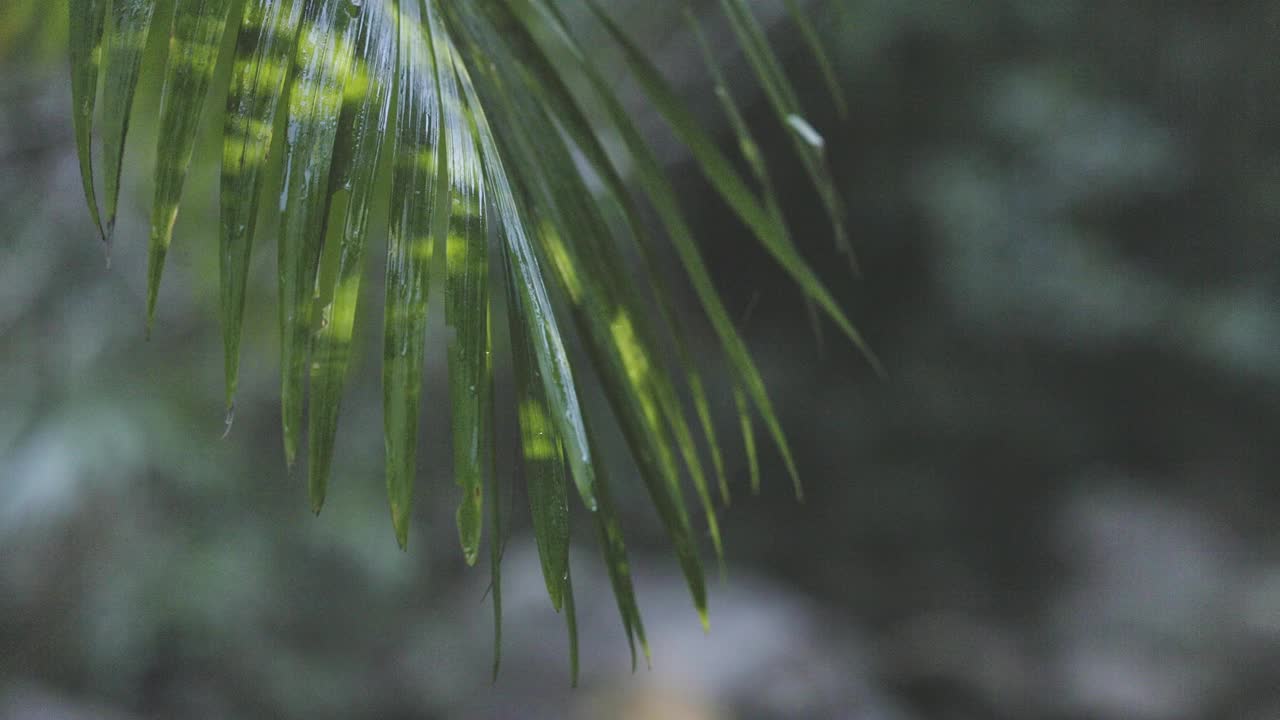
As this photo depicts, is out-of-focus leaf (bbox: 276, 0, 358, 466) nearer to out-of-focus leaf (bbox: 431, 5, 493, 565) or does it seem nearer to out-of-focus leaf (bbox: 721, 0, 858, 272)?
out-of-focus leaf (bbox: 431, 5, 493, 565)

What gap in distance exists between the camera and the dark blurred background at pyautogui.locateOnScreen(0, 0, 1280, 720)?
84.8 inches

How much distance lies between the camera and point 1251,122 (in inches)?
132

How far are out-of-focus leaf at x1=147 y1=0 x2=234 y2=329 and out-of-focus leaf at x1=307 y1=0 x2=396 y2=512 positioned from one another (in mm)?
43

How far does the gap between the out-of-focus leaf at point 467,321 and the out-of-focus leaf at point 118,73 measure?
0.09 metres

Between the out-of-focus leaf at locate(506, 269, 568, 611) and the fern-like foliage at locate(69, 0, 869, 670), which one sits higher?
the fern-like foliage at locate(69, 0, 869, 670)

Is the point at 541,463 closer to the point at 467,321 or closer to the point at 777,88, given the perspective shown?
the point at 467,321

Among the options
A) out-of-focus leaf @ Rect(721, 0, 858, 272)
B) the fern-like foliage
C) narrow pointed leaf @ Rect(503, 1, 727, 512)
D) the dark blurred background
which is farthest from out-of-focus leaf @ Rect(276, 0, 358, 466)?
the dark blurred background

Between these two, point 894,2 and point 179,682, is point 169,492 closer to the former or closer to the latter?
point 179,682

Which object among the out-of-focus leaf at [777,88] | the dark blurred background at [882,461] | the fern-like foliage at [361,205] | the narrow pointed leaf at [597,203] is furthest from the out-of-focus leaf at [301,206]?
the dark blurred background at [882,461]

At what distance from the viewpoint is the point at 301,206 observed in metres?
0.32

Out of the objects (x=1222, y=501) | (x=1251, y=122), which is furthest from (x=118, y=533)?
(x=1251, y=122)

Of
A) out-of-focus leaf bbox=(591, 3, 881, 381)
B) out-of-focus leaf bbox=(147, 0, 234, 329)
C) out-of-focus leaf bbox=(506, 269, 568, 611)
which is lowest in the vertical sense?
out-of-focus leaf bbox=(506, 269, 568, 611)

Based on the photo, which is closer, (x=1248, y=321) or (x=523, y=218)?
(x=523, y=218)

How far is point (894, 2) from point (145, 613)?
2.59m
